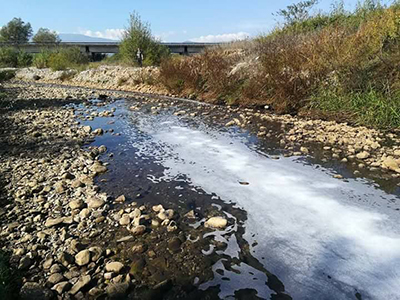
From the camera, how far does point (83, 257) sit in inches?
111

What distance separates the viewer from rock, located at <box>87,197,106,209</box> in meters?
3.77

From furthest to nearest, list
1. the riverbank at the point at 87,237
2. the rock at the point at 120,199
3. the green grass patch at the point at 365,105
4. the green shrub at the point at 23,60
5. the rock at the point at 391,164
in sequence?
the green shrub at the point at 23,60 → the green grass patch at the point at 365,105 → the rock at the point at 391,164 → the rock at the point at 120,199 → the riverbank at the point at 87,237

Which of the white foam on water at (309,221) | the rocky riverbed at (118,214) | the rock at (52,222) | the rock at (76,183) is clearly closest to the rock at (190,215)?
the rocky riverbed at (118,214)

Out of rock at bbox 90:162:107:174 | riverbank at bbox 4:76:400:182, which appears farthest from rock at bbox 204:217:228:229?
riverbank at bbox 4:76:400:182

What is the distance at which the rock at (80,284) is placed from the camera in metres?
2.47

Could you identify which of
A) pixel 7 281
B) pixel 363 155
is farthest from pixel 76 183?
pixel 363 155

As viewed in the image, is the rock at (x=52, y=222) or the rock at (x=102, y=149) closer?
the rock at (x=52, y=222)

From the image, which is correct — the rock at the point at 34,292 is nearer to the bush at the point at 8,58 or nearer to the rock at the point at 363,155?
the rock at the point at 363,155

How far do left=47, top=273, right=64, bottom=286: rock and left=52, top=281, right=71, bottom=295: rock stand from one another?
0.06m

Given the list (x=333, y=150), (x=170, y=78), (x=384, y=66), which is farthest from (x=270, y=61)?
(x=170, y=78)

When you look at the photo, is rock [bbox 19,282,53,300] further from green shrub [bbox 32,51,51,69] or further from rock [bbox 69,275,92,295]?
green shrub [bbox 32,51,51,69]

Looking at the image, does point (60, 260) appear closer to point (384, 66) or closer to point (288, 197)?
point (288, 197)

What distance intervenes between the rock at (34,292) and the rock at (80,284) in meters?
0.16

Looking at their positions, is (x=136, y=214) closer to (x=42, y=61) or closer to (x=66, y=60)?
(x=66, y=60)
